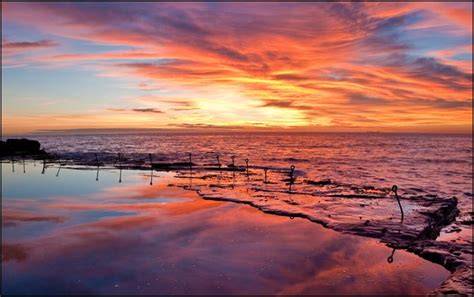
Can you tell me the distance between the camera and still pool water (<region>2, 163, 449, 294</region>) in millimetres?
9828

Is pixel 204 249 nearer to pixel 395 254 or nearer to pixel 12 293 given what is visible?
Result: pixel 12 293

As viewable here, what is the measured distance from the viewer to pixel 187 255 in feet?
39.5

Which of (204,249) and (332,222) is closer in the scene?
(204,249)

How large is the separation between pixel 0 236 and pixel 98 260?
16.4 ft

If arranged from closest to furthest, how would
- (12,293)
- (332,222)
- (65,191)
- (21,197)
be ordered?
(12,293) < (332,222) < (21,197) < (65,191)

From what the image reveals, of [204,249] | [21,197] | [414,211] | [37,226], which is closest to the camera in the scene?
[204,249]

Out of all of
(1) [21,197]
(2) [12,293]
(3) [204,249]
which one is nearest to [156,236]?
(3) [204,249]

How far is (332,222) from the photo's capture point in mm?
17359

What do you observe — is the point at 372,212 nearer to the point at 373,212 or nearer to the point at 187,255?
the point at 373,212

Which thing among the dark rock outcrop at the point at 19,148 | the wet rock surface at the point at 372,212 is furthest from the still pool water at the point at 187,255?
the dark rock outcrop at the point at 19,148

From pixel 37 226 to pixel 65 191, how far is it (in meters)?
10.2

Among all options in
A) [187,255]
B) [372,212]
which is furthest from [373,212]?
[187,255]

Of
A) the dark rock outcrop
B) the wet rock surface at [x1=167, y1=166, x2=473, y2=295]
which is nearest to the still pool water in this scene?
the wet rock surface at [x1=167, y1=166, x2=473, y2=295]

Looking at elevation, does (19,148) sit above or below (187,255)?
below
